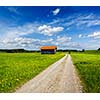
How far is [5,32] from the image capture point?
60.6 ft

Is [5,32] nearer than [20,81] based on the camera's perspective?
No

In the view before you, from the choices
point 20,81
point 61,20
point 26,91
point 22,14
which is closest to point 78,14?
point 61,20

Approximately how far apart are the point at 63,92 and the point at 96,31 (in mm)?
7734

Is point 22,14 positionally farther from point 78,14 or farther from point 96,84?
point 96,84

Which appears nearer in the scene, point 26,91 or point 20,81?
point 26,91

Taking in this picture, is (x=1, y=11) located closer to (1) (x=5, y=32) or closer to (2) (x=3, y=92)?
(1) (x=5, y=32)

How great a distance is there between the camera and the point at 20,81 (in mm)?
15266

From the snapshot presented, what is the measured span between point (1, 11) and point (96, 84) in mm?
8308
